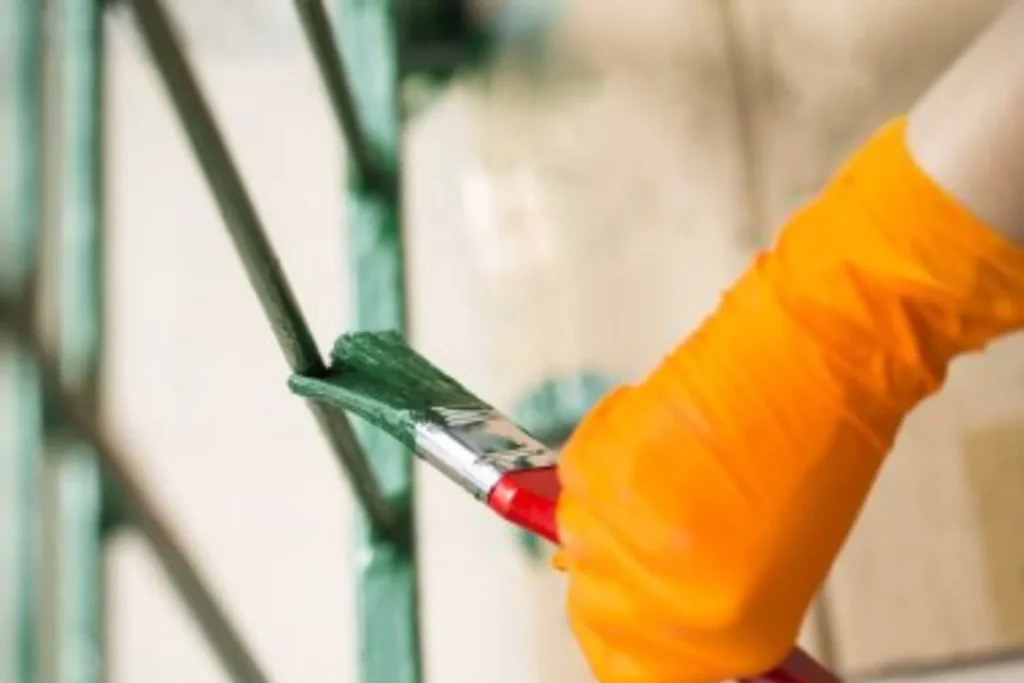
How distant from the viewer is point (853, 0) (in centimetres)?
86

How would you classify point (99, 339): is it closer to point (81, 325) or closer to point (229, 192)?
point (81, 325)

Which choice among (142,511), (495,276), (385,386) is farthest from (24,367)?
(495,276)

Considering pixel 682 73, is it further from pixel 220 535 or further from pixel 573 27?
pixel 220 535

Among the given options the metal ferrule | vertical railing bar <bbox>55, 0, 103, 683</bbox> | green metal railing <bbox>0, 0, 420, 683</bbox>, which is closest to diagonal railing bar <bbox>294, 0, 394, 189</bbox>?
green metal railing <bbox>0, 0, 420, 683</bbox>

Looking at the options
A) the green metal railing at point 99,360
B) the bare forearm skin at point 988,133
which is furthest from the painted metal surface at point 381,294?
the bare forearm skin at point 988,133

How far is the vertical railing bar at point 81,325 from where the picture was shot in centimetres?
75

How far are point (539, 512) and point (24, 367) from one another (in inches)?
11.0

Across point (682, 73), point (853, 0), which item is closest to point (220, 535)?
point (682, 73)

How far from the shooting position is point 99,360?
77cm

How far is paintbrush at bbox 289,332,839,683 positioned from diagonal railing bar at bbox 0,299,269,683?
0.38 feet

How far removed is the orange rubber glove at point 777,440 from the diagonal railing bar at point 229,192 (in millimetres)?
129

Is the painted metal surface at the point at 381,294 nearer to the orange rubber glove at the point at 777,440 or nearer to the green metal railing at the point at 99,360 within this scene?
the green metal railing at the point at 99,360

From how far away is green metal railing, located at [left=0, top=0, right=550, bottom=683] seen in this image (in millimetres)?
610

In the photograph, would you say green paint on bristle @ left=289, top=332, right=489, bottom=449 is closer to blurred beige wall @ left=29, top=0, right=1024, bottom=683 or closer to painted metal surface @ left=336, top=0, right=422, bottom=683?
painted metal surface @ left=336, top=0, right=422, bottom=683
